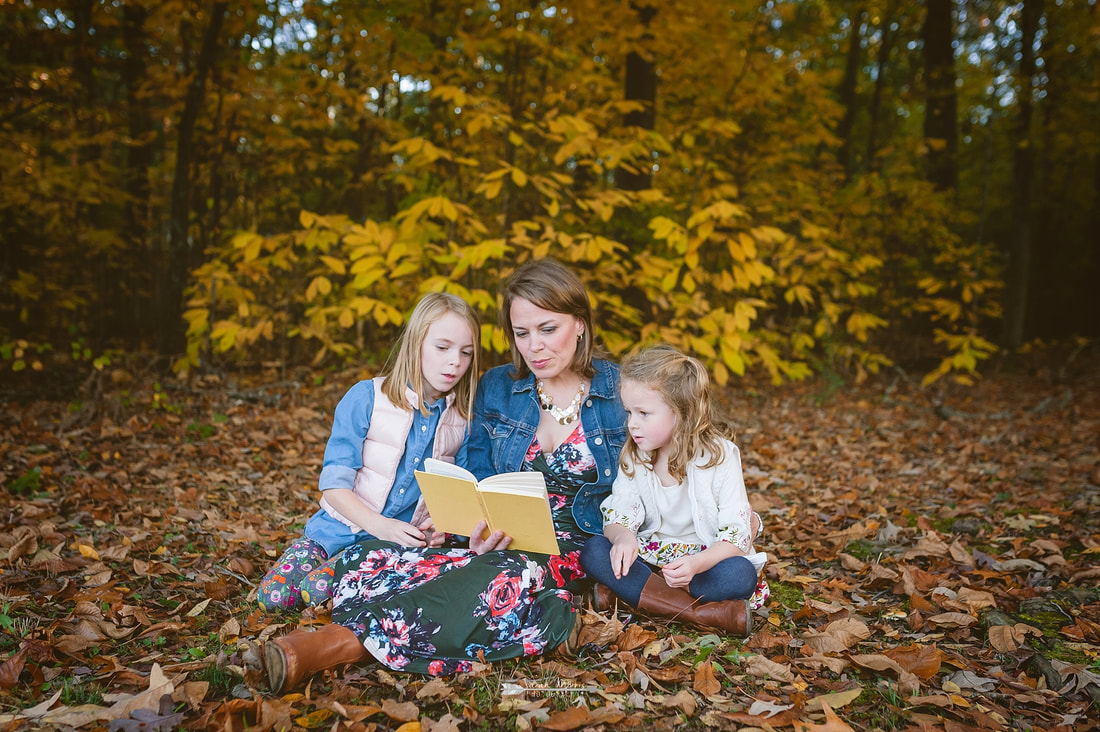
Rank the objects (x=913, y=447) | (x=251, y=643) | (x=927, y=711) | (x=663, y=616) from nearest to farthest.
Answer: (x=927, y=711) < (x=251, y=643) < (x=663, y=616) < (x=913, y=447)

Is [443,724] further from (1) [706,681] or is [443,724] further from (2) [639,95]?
(2) [639,95]

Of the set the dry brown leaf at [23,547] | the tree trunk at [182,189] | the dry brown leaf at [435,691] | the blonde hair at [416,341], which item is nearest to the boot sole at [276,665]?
the dry brown leaf at [435,691]

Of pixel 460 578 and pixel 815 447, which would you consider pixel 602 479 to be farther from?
pixel 815 447

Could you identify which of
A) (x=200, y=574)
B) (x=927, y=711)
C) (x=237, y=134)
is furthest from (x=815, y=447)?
(x=237, y=134)

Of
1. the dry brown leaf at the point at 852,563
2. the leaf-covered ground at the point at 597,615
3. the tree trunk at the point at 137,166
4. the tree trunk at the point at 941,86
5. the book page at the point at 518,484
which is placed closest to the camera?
the leaf-covered ground at the point at 597,615

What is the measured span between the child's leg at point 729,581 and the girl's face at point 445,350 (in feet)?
3.92

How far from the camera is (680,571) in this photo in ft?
7.71

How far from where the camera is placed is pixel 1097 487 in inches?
167

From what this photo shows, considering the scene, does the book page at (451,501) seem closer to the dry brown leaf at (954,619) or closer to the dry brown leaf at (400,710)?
the dry brown leaf at (400,710)

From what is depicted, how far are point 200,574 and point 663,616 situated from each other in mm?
1955

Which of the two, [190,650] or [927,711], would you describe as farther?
[190,650]

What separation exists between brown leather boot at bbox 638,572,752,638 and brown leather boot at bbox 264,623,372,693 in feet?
3.34

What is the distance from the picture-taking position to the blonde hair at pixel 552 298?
2.66 m

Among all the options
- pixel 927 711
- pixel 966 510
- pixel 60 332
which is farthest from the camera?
pixel 60 332
